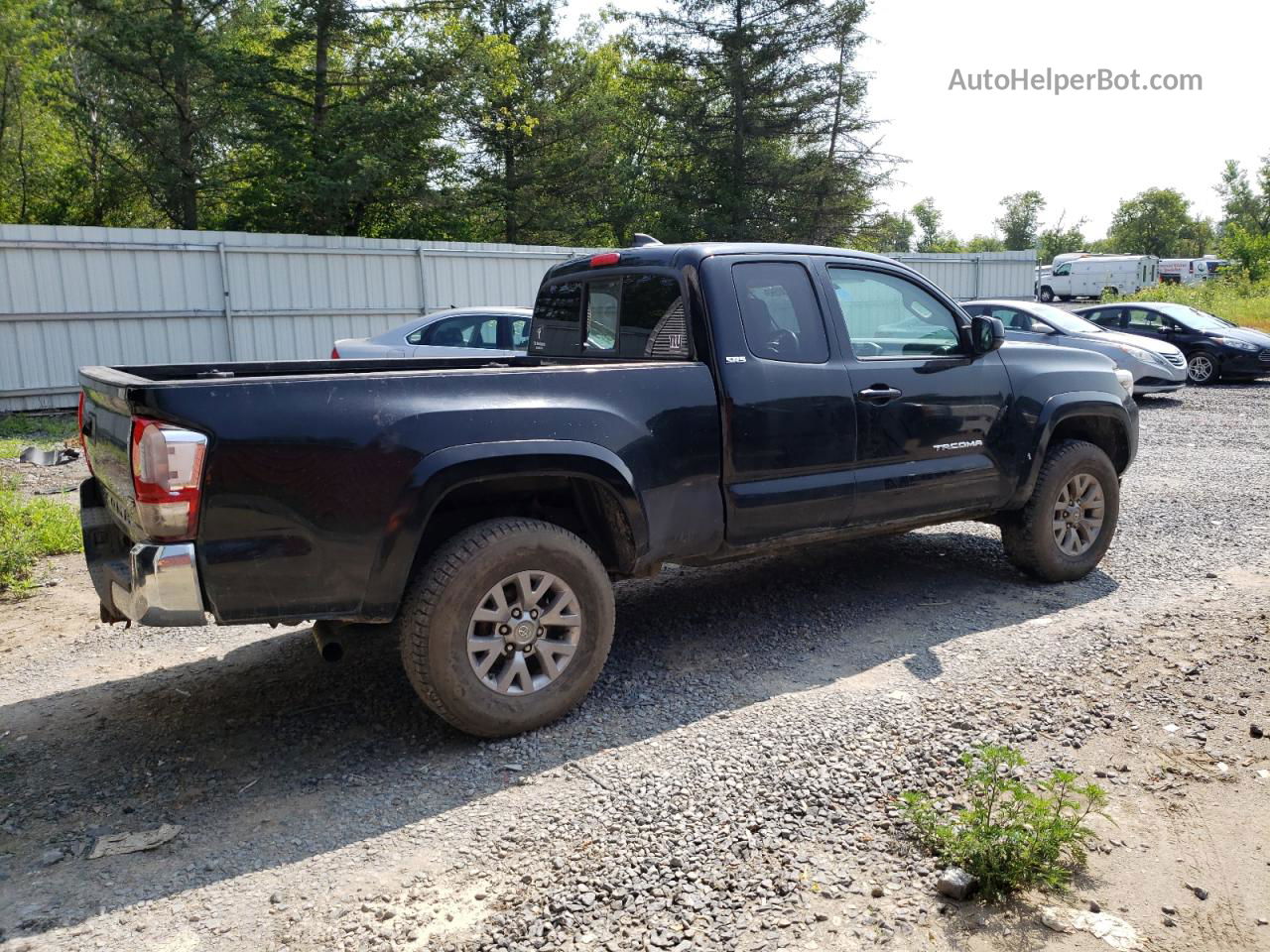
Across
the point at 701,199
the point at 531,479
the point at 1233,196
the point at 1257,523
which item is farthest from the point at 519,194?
the point at 1233,196

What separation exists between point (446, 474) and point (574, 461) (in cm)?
54

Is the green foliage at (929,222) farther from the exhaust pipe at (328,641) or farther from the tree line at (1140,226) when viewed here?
the exhaust pipe at (328,641)

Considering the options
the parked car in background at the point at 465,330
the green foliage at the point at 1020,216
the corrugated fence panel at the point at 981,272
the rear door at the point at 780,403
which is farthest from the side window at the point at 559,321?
the green foliage at the point at 1020,216

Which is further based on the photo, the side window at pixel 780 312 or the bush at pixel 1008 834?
the side window at pixel 780 312

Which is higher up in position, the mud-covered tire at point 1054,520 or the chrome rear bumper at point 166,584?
the chrome rear bumper at point 166,584

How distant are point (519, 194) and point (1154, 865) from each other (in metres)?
28.1

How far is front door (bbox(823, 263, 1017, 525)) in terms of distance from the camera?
16.3ft

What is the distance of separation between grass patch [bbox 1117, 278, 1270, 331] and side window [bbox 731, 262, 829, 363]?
92.3 feet

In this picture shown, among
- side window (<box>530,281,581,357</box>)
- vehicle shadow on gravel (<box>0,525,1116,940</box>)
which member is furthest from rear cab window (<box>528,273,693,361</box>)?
vehicle shadow on gravel (<box>0,525,1116,940</box>)

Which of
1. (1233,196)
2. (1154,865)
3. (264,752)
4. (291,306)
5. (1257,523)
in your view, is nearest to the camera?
(1154,865)

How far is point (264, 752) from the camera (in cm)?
393

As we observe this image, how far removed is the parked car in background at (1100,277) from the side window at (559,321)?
49.6 metres

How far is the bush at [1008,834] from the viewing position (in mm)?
2938

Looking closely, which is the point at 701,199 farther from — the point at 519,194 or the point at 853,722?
the point at 853,722
